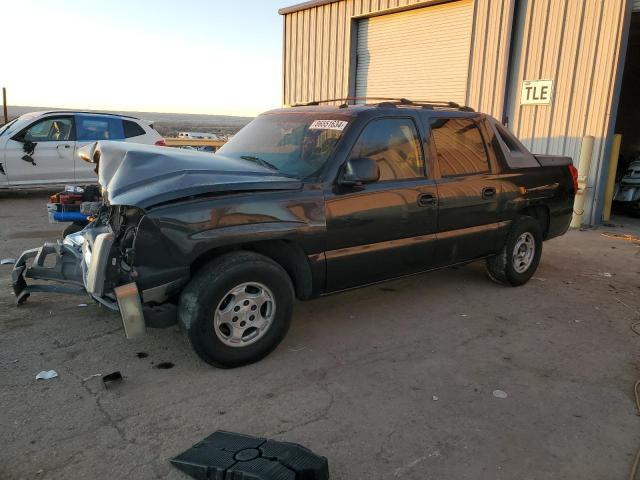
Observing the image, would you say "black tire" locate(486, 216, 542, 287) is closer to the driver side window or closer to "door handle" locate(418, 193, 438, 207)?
"door handle" locate(418, 193, 438, 207)

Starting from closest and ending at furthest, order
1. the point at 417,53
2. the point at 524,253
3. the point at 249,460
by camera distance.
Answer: the point at 249,460 < the point at 524,253 < the point at 417,53

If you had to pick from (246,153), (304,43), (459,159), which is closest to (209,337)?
(246,153)

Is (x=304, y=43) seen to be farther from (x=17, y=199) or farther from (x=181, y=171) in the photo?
(x=181, y=171)

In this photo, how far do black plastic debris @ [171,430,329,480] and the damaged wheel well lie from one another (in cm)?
137

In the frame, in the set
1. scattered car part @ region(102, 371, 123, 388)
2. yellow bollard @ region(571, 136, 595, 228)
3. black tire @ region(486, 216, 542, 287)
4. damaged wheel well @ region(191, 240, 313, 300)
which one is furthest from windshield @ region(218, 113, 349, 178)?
yellow bollard @ region(571, 136, 595, 228)

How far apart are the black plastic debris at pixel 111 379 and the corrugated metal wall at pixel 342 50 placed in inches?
357

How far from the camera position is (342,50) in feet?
43.3

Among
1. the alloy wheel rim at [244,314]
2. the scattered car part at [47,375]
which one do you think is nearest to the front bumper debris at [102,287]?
the alloy wheel rim at [244,314]

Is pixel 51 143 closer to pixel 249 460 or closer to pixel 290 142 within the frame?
pixel 290 142

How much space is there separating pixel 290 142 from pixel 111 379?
2254 mm

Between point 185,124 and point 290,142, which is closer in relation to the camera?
point 290,142

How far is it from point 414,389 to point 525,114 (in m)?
8.15

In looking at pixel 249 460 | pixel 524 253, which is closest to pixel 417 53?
pixel 524 253

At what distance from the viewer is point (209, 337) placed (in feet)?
11.1
